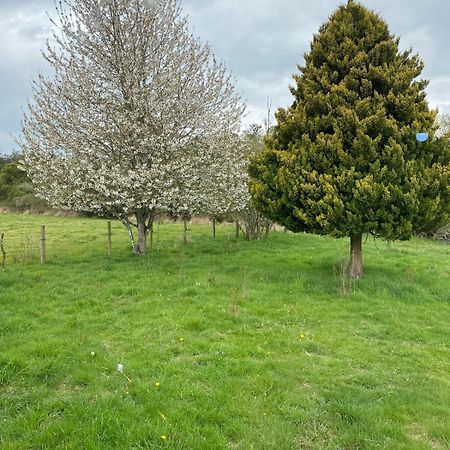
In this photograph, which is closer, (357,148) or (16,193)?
(357,148)

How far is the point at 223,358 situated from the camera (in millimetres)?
6574

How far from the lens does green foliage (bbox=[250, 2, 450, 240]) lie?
10.8 meters

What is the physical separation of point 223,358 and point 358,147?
676cm

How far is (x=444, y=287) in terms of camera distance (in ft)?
A: 39.5

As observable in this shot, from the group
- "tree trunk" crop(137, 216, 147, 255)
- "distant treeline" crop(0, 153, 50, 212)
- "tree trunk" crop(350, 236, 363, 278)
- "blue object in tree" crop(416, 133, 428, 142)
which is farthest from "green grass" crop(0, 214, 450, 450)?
"distant treeline" crop(0, 153, 50, 212)

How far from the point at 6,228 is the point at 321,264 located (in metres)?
19.8

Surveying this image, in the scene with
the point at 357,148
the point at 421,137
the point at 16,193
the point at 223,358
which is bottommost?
the point at 223,358

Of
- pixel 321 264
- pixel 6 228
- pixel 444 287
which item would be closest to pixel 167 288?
pixel 321 264

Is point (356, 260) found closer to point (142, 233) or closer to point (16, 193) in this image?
point (142, 233)

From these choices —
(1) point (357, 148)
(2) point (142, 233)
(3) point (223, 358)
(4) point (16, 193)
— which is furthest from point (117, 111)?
(4) point (16, 193)

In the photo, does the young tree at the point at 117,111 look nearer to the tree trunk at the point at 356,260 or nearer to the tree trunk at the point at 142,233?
the tree trunk at the point at 142,233

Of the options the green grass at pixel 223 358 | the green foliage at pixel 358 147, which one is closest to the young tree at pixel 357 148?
the green foliage at pixel 358 147

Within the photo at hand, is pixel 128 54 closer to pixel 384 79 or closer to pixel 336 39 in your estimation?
pixel 336 39

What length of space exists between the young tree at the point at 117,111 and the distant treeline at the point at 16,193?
25.2 meters
